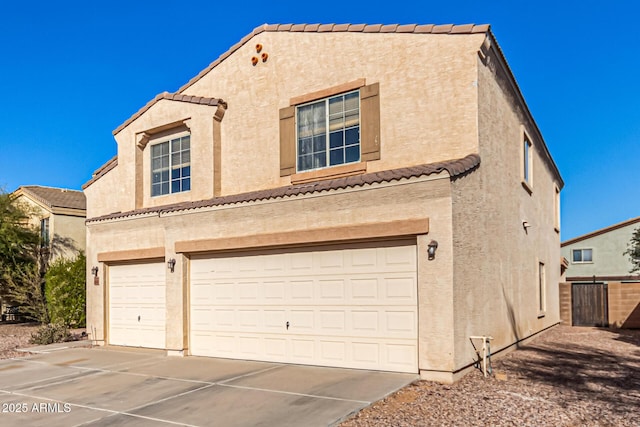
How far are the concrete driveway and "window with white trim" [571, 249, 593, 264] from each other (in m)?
38.7

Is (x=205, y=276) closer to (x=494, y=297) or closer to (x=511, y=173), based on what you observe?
(x=494, y=297)

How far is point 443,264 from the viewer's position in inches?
371

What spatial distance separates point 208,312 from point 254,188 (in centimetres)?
331

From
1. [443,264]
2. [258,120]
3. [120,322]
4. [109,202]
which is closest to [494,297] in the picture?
[443,264]

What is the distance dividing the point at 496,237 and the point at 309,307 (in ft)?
15.0

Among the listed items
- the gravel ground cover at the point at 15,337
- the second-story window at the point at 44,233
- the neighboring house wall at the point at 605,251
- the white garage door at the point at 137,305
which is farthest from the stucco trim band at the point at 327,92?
the neighboring house wall at the point at 605,251

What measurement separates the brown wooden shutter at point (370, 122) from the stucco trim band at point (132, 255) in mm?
6119

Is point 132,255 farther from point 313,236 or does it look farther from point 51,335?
point 313,236

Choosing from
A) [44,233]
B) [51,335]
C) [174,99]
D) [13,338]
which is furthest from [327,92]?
[44,233]

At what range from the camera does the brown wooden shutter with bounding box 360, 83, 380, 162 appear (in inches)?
467

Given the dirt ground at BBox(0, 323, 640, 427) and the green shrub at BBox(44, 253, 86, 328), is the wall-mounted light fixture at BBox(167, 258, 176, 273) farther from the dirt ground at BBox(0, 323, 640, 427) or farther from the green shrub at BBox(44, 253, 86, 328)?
the green shrub at BBox(44, 253, 86, 328)

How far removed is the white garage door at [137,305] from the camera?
14.3 metres

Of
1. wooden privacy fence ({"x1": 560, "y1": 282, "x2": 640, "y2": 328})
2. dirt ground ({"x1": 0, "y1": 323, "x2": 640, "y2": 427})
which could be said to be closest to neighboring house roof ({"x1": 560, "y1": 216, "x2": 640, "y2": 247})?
wooden privacy fence ({"x1": 560, "y1": 282, "x2": 640, "y2": 328})

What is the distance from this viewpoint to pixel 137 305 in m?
14.9
